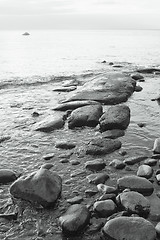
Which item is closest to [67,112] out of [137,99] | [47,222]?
[137,99]

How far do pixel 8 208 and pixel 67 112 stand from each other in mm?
5556

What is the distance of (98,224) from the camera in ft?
13.7

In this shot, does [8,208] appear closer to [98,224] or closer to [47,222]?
[47,222]

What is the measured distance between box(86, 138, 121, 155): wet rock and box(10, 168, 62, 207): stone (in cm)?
177

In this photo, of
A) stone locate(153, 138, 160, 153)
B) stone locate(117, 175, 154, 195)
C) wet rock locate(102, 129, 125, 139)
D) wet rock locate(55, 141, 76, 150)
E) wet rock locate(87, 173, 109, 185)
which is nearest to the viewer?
stone locate(117, 175, 154, 195)

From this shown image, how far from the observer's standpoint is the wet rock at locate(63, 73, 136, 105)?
11.4 m

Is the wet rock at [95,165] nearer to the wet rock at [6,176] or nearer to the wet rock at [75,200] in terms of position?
the wet rock at [75,200]

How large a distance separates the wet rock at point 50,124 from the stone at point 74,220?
4.14 meters

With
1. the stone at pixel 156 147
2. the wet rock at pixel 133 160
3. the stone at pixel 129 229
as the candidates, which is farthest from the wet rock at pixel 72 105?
the stone at pixel 129 229

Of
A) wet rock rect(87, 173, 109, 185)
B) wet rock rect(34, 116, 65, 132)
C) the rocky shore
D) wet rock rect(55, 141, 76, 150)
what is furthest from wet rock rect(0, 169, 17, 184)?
wet rock rect(34, 116, 65, 132)

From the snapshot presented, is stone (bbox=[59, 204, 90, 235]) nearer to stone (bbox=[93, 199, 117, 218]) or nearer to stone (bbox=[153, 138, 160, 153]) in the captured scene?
stone (bbox=[93, 199, 117, 218])

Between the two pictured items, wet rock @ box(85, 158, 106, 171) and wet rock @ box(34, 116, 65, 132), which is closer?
wet rock @ box(85, 158, 106, 171)

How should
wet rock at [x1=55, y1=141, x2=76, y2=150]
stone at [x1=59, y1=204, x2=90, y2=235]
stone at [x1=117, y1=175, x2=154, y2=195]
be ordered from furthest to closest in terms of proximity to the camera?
wet rock at [x1=55, y1=141, x2=76, y2=150]
stone at [x1=117, y1=175, x2=154, y2=195]
stone at [x1=59, y1=204, x2=90, y2=235]

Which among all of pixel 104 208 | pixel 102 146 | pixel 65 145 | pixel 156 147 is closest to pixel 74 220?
pixel 104 208
